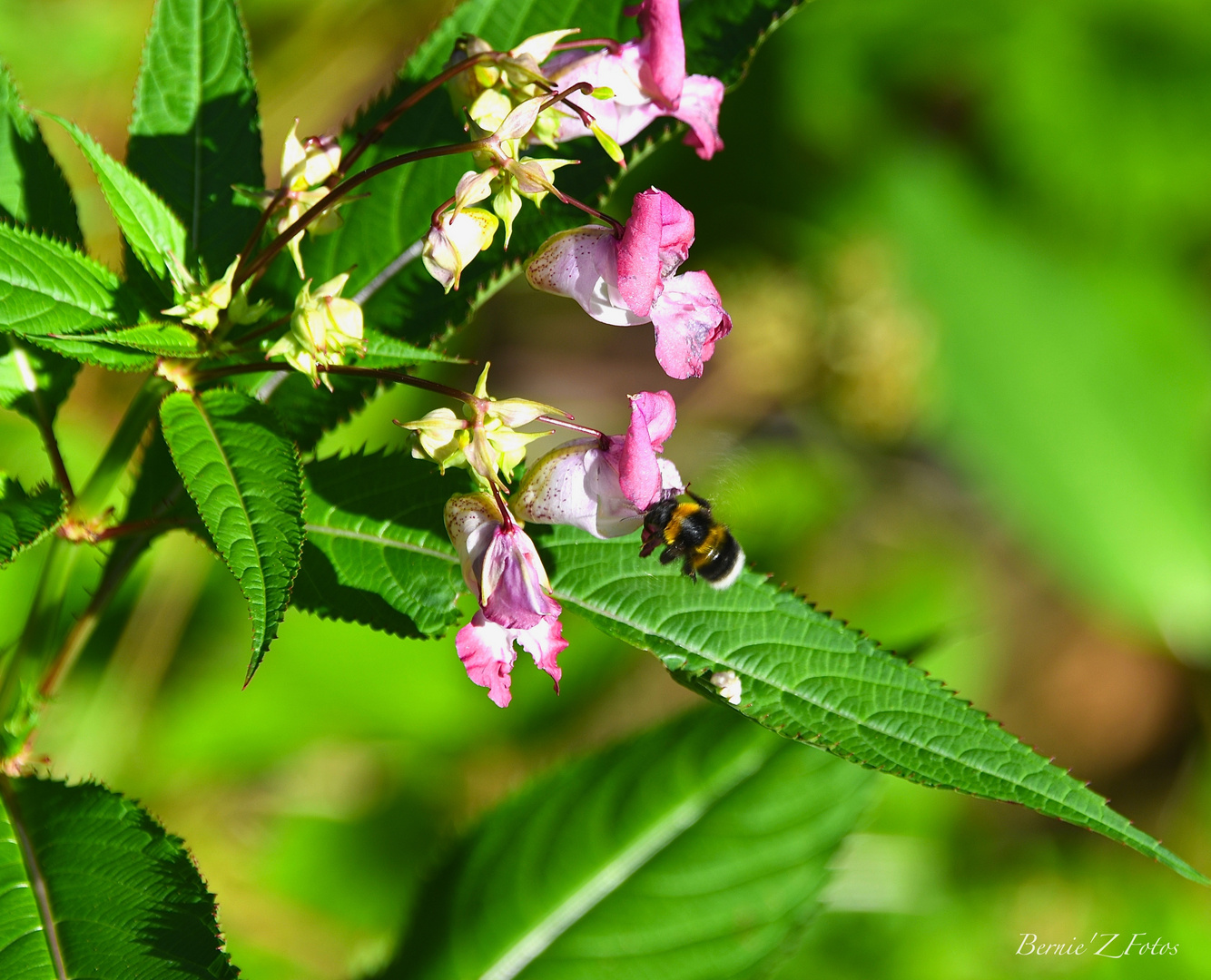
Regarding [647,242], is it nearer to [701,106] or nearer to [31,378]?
[701,106]

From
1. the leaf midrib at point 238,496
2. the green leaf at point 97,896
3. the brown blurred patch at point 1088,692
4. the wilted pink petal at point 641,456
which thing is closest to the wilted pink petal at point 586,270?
the wilted pink petal at point 641,456

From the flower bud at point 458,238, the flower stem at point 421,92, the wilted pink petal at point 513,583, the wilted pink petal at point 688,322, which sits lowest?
the wilted pink petal at point 513,583

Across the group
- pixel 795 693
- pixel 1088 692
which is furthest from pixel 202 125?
pixel 1088 692

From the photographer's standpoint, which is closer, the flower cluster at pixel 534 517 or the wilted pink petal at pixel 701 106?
the flower cluster at pixel 534 517

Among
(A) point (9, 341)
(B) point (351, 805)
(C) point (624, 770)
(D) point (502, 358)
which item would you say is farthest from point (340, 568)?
(D) point (502, 358)

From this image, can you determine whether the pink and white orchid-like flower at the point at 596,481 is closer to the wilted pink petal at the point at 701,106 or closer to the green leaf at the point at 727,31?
the wilted pink petal at the point at 701,106

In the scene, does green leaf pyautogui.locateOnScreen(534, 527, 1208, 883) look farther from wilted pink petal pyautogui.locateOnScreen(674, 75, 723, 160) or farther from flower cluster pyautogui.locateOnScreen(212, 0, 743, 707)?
wilted pink petal pyautogui.locateOnScreen(674, 75, 723, 160)

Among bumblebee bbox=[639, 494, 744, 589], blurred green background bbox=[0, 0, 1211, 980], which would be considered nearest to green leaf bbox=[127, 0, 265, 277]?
bumblebee bbox=[639, 494, 744, 589]
